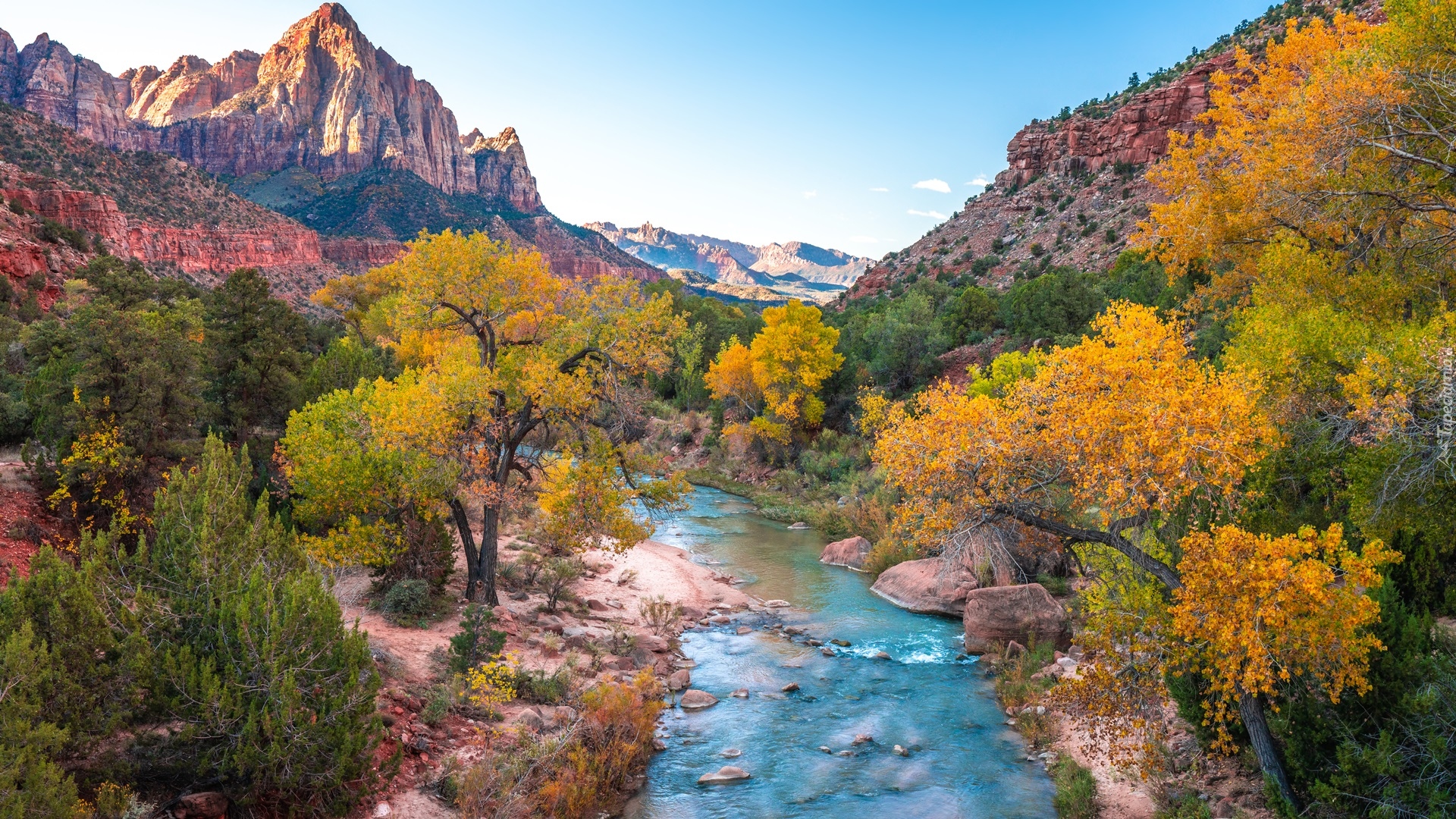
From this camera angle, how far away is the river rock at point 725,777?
1166 centimetres

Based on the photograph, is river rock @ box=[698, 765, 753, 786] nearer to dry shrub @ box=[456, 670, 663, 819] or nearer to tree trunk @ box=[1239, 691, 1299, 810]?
dry shrub @ box=[456, 670, 663, 819]

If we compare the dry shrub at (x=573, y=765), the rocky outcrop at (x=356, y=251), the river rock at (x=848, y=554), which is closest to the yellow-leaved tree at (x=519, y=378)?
the dry shrub at (x=573, y=765)

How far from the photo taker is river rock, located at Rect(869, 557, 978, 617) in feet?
67.0

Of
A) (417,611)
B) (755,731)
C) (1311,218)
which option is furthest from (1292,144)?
(417,611)

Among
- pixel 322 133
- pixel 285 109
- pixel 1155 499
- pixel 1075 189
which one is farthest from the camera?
pixel 285 109

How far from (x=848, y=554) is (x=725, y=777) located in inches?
575

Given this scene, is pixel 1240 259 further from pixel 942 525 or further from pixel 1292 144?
pixel 942 525

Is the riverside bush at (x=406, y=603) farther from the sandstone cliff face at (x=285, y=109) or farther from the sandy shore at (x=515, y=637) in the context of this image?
the sandstone cliff face at (x=285, y=109)

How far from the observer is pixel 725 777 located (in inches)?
464

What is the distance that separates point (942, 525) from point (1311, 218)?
905 cm

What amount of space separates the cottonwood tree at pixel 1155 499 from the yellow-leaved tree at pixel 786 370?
29.4 meters

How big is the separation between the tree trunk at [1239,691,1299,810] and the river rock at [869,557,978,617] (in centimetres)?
1061

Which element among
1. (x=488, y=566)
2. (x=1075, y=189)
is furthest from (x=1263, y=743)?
(x=1075, y=189)

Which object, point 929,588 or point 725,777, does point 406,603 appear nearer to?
point 725,777
